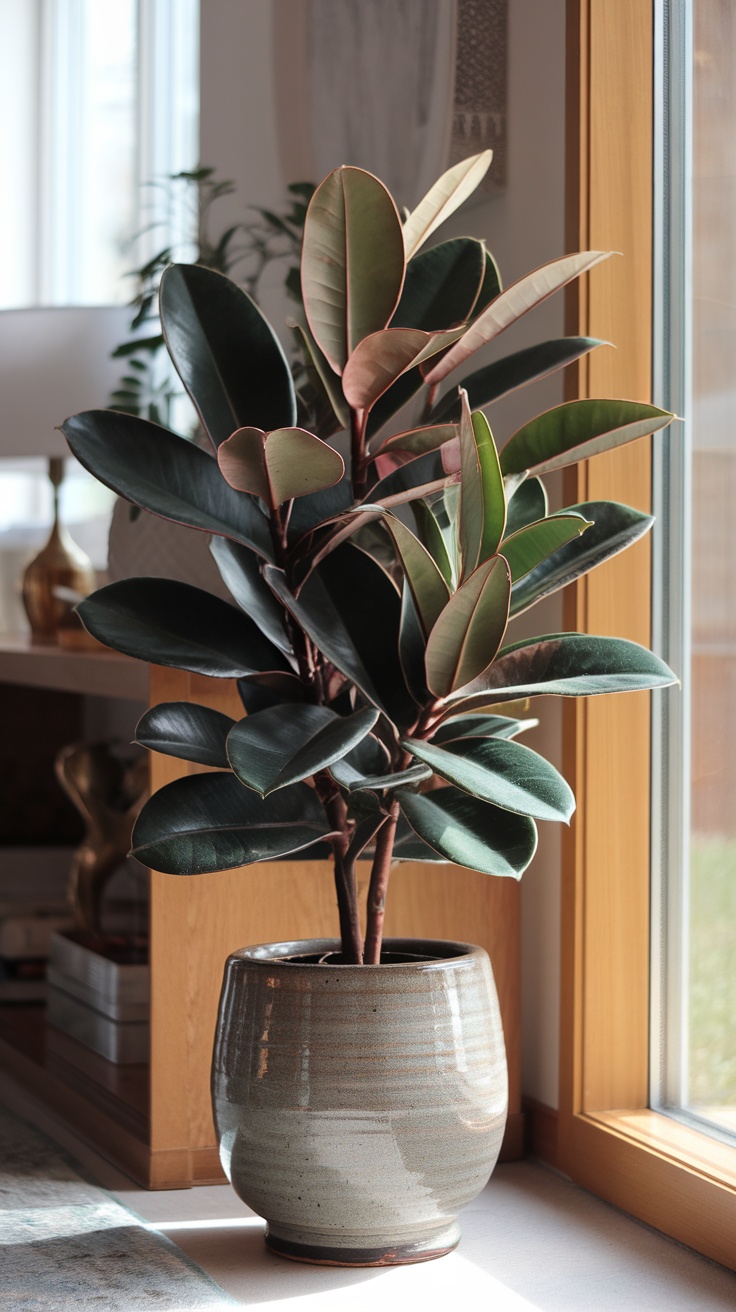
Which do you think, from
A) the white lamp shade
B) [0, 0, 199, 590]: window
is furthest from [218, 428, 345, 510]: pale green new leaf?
[0, 0, 199, 590]: window

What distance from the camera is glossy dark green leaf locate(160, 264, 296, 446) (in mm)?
1202

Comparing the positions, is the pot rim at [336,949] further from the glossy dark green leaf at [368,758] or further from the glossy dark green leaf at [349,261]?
the glossy dark green leaf at [349,261]

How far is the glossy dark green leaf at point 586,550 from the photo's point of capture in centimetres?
120

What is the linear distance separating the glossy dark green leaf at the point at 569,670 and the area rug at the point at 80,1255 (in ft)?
1.66

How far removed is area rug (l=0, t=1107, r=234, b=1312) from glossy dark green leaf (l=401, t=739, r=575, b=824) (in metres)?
0.45

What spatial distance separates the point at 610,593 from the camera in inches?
57.7

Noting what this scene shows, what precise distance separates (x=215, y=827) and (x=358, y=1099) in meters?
0.23

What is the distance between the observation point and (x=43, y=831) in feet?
8.88

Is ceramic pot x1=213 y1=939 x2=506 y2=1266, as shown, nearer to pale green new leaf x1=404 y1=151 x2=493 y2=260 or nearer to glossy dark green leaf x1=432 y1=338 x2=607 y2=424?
glossy dark green leaf x1=432 y1=338 x2=607 y2=424

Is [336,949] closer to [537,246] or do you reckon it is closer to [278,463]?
[278,463]

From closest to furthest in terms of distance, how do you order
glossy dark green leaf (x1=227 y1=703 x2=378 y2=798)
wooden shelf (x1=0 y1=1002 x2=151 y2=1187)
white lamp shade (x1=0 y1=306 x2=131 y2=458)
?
1. glossy dark green leaf (x1=227 y1=703 x2=378 y2=798)
2. wooden shelf (x1=0 y1=1002 x2=151 y2=1187)
3. white lamp shade (x1=0 y1=306 x2=131 y2=458)

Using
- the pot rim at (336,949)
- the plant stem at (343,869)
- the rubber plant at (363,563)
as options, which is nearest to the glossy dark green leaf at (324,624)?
the rubber plant at (363,563)

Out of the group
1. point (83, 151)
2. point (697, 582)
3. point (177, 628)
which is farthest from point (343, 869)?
point (83, 151)

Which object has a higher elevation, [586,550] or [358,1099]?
[586,550]
